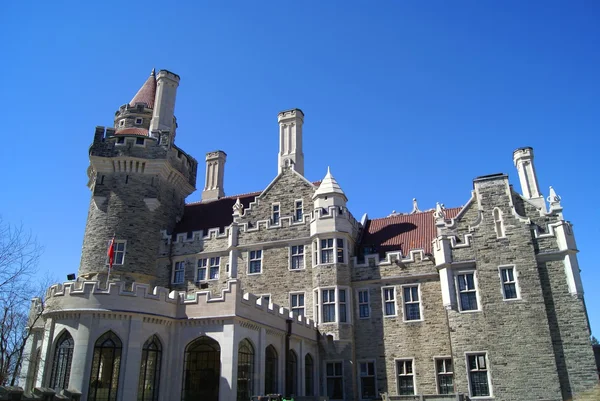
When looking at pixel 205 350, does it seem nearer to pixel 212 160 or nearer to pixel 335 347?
pixel 335 347

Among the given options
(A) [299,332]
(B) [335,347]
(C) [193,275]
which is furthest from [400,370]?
(C) [193,275]

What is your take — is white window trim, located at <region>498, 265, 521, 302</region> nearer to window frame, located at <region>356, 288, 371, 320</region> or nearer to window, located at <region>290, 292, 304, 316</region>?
window frame, located at <region>356, 288, 371, 320</region>

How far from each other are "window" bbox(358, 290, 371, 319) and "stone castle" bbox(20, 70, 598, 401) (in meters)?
0.08

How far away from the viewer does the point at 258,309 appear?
22.0m

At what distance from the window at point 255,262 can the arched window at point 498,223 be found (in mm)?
12945

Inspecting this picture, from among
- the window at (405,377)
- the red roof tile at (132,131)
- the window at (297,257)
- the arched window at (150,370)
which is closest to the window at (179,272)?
the window at (297,257)

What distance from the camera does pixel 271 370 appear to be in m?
22.8

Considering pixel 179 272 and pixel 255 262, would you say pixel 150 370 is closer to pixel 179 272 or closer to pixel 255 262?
pixel 255 262

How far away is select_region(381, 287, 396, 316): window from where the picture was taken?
26.4 metres

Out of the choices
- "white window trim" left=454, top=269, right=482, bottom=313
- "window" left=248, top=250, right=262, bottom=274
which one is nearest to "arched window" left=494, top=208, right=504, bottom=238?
"white window trim" left=454, top=269, right=482, bottom=313

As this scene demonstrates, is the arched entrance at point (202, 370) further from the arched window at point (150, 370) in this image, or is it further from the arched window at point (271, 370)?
the arched window at point (271, 370)

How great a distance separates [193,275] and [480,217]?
16.7 metres

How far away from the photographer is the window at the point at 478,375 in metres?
22.8

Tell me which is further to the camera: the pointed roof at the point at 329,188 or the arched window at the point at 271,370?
the pointed roof at the point at 329,188
